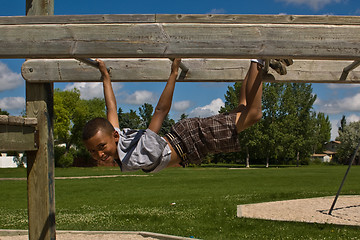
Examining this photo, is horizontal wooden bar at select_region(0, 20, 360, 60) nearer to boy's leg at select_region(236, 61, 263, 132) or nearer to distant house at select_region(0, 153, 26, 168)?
boy's leg at select_region(236, 61, 263, 132)

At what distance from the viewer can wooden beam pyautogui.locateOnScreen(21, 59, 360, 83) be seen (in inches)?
182

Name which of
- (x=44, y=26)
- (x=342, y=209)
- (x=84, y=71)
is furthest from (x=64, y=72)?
(x=342, y=209)

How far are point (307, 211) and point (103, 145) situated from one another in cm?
936

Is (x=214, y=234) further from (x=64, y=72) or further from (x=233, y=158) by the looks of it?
(x=233, y=158)

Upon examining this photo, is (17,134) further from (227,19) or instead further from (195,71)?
(227,19)

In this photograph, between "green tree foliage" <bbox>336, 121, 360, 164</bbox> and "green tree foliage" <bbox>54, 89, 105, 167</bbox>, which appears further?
"green tree foliage" <bbox>336, 121, 360, 164</bbox>

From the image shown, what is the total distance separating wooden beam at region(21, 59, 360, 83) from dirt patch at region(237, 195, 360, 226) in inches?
249

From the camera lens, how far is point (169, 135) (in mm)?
3820

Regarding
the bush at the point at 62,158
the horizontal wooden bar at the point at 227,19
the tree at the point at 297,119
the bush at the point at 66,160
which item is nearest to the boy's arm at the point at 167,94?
the horizontal wooden bar at the point at 227,19

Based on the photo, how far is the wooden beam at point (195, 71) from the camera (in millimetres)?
4613

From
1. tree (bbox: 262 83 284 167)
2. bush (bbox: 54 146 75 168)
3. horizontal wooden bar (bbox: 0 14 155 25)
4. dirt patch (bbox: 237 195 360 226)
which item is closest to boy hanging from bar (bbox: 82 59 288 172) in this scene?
horizontal wooden bar (bbox: 0 14 155 25)

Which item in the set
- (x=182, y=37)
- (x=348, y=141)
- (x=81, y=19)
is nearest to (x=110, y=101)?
(x=81, y=19)

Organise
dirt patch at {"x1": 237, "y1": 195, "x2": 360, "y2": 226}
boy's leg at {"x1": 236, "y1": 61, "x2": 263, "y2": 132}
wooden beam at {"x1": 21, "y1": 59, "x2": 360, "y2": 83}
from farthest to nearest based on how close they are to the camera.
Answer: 1. dirt patch at {"x1": 237, "y1": 195, "x2": 360, "y2": 226}
2. wooden beam at {"x1": 21, "y1": 59, "x2": 360, "y2": 83}
3. boy's leg at {"x1": 236, "y1": 61, "x2": 263, "y2": 132}

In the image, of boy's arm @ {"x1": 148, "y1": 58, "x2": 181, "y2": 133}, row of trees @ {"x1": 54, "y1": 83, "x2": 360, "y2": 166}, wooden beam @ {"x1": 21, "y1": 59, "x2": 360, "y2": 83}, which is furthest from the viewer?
row of trees @ {"x1": 54, "y1": 83, "x2": 360, "y2": 166}
